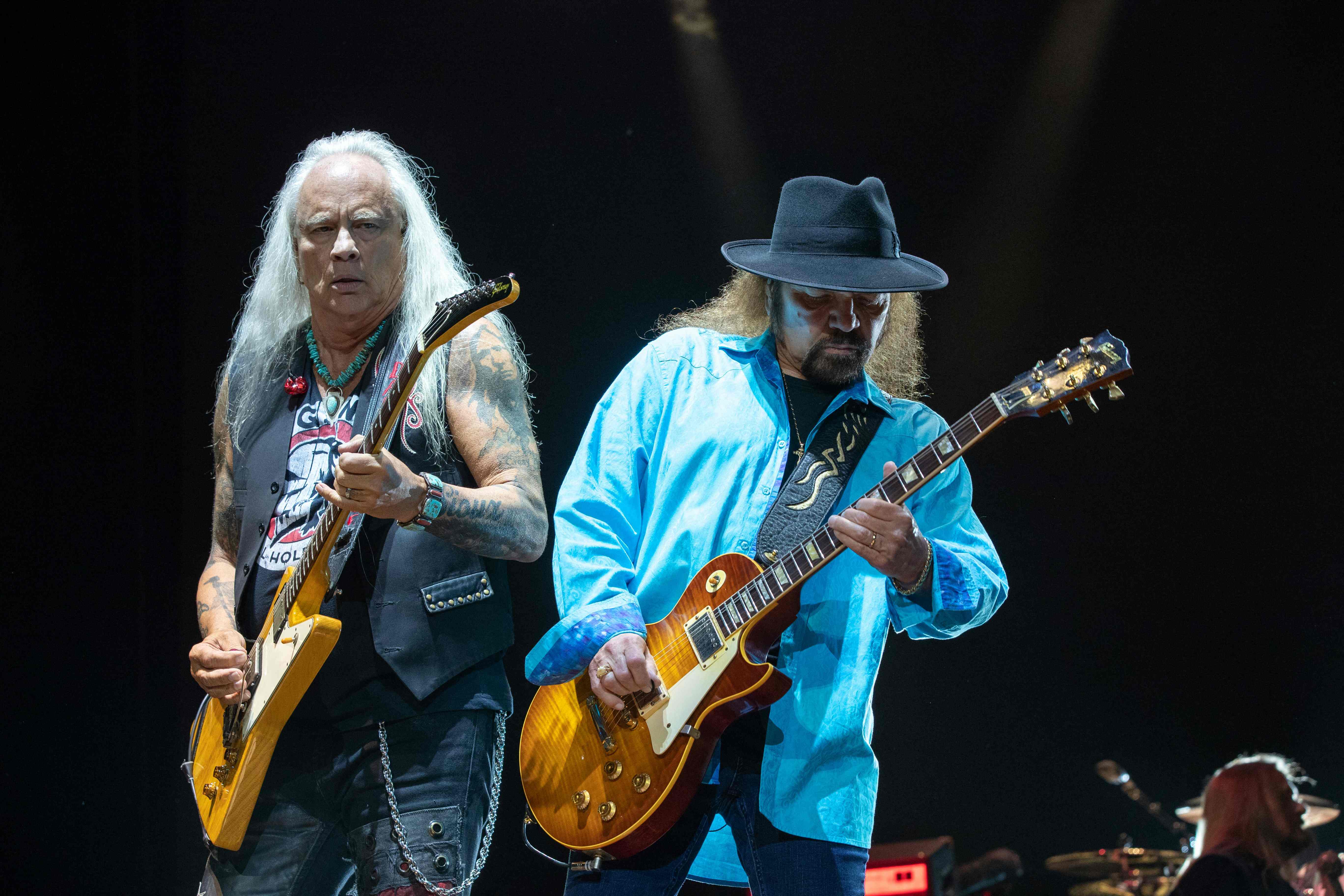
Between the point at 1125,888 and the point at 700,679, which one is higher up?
the point at 700,679

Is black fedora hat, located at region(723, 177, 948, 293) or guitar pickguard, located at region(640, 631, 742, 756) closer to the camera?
guitar pickguard, located at region(640, 631, 742, 756)

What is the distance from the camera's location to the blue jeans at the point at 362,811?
2.14 metres

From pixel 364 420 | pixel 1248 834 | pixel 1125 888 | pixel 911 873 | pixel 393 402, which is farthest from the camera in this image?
pixel 1125 888

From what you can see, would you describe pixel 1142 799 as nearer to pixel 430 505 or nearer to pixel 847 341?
pixel 847 341

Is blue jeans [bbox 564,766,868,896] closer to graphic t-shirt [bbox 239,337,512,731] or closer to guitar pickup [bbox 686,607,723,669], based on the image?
guitar pickup [bbox 686,607,723,669]

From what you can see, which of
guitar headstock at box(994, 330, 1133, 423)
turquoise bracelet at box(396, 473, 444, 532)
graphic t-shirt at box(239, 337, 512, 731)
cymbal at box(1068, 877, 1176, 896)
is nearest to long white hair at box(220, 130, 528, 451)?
graphic t-shirt at box(239, 337, 512, 731)

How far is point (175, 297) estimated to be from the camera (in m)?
4.02

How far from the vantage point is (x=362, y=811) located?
220cm

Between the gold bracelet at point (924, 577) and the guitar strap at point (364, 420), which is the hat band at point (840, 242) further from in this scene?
the guitar strap at point (364, 420)

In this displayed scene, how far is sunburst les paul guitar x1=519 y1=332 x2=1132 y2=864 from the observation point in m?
2.11

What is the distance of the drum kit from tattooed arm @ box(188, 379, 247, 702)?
3.38 m

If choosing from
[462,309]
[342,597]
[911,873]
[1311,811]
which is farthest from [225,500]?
[1311,811]

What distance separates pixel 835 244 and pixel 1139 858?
344 cm

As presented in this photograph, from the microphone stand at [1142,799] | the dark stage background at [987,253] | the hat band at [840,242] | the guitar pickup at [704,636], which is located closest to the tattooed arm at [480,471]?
the guitar pickup at [704,636]
